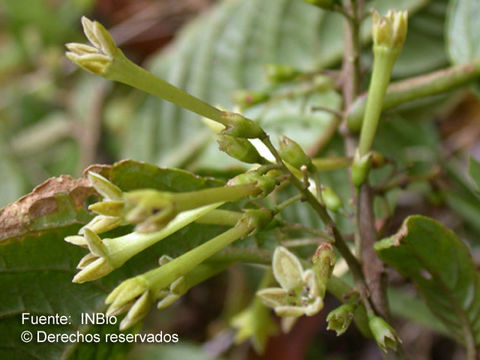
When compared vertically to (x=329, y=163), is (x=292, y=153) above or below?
above

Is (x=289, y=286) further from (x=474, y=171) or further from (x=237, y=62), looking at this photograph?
(x=237, y=62)

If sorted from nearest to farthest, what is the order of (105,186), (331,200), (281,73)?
(105,186)
(331,200)
(281,73)

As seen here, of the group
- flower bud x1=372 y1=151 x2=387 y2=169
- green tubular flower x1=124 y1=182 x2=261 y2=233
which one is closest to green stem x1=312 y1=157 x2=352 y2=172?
flower bud x1=372 y1=151 x2=387 y2=169

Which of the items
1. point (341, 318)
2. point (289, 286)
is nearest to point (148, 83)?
point (289, 286)

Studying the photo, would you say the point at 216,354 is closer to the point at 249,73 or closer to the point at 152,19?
the point at 249,73

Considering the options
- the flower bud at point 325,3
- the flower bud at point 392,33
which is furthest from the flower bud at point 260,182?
the flower bud at point 325,3

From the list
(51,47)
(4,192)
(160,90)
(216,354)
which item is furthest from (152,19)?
(160,90)

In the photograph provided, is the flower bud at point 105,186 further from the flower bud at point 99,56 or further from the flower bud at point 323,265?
the flower bud at point 323,265
